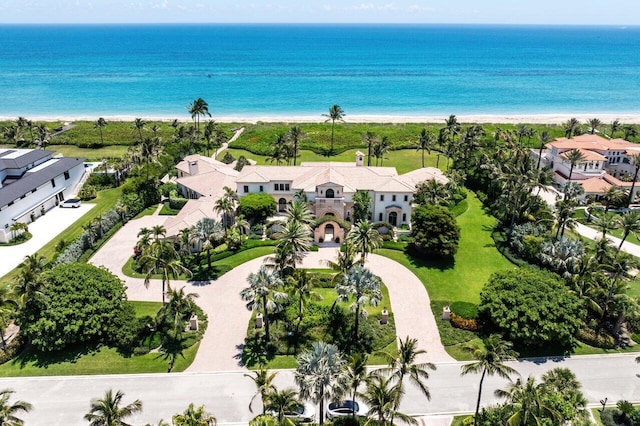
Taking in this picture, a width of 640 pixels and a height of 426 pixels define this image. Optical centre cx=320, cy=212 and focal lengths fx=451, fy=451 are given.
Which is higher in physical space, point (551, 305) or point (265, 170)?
point (265, 170)

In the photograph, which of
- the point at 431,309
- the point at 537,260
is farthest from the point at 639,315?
the point at 431,309

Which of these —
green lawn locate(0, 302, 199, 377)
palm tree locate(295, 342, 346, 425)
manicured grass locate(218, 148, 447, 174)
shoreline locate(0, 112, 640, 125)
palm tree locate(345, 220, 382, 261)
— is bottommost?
green lawn locate(0, 302, 199, 377)

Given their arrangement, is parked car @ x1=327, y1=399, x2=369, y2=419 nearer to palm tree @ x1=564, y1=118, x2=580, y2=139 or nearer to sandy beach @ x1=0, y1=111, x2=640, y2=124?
palm tree @ x1=564, y1=118, x2=580, y2=139

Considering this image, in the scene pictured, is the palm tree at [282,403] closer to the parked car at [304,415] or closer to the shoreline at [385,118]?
the parked car at [304,415]

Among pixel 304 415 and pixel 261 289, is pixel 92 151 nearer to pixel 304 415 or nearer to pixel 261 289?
pixel 261 289

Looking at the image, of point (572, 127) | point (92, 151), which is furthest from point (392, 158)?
point (92, 151)

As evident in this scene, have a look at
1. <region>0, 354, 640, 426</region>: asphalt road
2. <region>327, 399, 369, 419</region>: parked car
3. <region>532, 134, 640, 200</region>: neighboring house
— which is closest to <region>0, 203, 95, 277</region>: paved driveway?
<region>0, 354, 640, 426</region>: asphalt road

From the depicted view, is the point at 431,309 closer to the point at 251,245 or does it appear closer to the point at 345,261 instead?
the point at 345,261

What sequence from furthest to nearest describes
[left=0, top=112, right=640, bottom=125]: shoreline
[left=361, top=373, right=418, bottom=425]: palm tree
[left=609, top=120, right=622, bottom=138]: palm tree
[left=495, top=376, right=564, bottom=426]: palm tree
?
[left=0, top=112, right=640, bottom=125]: shoreline → [left=609, top=120, right=622, bottom=138]: palm tree → [left=361, top=373, right=418, bottom=425]: palm tree → [left=495, top=376, right=564, bottom=426]: palm tree
